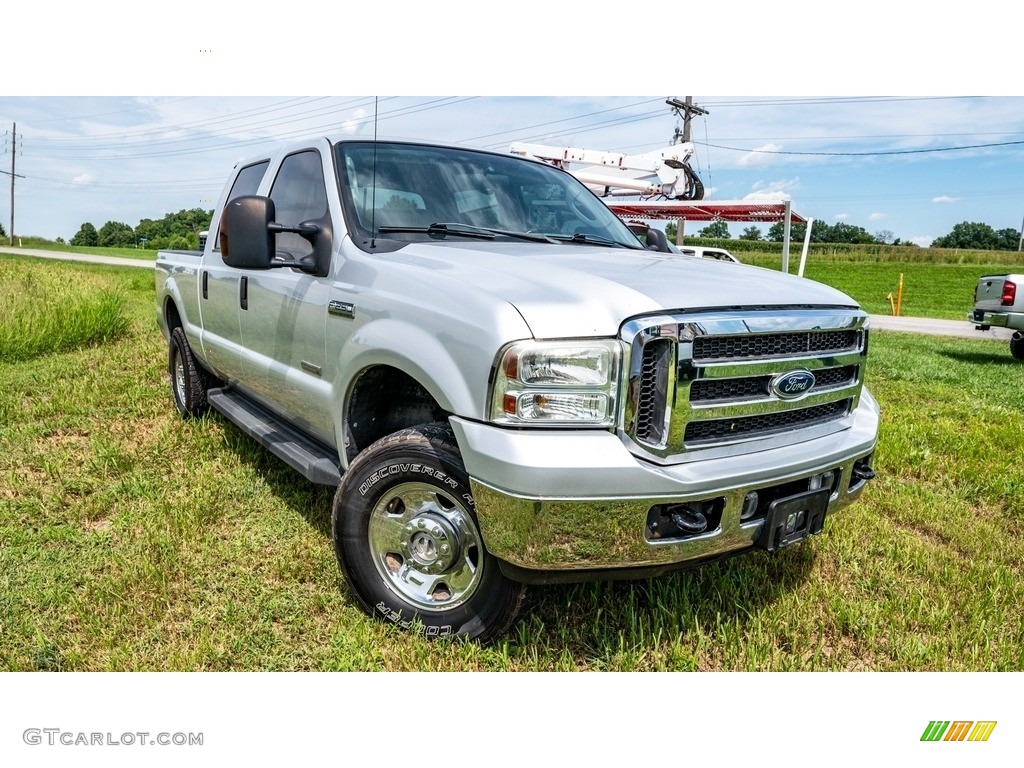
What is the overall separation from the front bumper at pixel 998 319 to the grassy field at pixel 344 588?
6.32 metres

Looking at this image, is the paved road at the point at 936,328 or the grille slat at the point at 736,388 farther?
the paved road at the point at 936,328

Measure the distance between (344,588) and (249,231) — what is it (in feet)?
5.02

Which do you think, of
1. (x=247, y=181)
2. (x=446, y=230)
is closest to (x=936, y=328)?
(x=247, y=181)

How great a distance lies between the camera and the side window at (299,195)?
3590 mm

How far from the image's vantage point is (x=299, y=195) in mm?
3826

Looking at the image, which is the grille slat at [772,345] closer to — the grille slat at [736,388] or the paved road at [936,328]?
the grille slat at [736,388]

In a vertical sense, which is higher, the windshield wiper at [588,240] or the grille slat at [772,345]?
the windshield wiper at [588,240]

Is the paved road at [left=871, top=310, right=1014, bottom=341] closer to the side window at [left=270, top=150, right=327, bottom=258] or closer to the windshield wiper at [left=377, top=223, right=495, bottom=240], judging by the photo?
the windshield wiper at [left=377, top=223, right=495, bottom=240]

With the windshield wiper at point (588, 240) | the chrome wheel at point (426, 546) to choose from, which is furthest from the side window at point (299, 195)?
the chrome wheel at point (426, 546)

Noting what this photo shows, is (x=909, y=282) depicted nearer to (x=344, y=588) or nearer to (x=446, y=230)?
(x=446, y=230)

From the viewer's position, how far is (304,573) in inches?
133

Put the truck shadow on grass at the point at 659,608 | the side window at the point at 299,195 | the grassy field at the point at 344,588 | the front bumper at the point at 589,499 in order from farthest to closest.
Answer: the side window at the point at 299,195
the truck shadow on grass at the point at 659,608
the grassy field at the point at 344,588
the front bumper at the point at 589,499

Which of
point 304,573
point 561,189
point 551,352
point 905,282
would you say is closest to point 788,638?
point 551,352

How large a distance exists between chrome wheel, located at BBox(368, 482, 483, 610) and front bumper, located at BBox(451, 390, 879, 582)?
23cm
